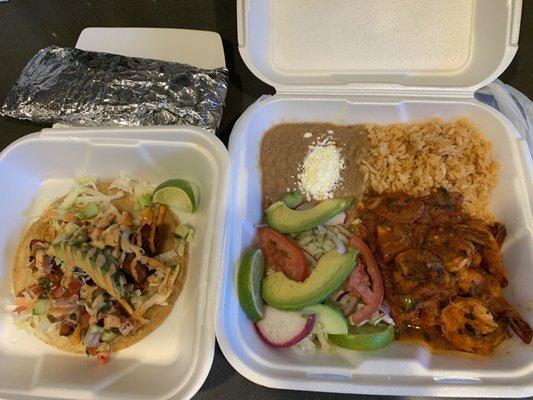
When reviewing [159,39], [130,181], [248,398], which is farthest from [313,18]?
[248,398]

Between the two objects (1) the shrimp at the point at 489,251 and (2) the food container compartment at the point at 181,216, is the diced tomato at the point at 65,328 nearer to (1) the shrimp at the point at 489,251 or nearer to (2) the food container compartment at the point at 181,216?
(2) the food container compartment at the point at 181,216

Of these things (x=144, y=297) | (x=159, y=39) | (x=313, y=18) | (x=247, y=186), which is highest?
(x=313, y=18)

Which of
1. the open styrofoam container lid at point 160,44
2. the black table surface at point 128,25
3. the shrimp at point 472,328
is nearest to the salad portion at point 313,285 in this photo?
the shrimp at point 472,328

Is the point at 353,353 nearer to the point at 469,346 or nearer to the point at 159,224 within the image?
the point at 469,346

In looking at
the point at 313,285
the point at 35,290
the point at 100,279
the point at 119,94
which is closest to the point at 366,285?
the point at 313,285

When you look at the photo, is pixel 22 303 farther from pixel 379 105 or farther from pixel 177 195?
pixel 379 105
